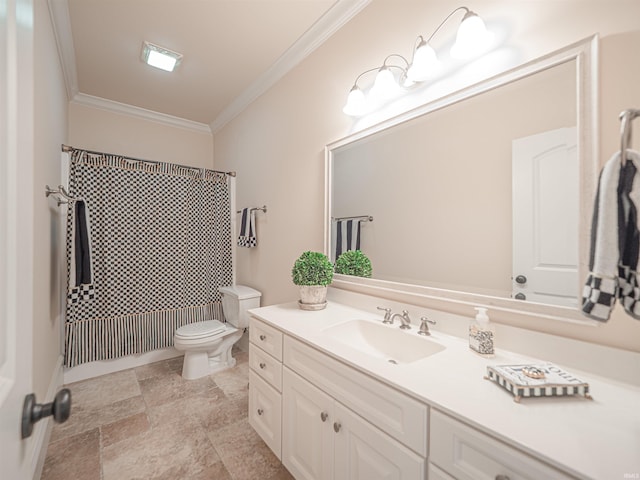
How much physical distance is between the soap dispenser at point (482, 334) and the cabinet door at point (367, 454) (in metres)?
0.44

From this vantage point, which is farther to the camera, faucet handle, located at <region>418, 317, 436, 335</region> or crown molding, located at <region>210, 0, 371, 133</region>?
crown molding, located at <region>210, 0, 371, 133</region>

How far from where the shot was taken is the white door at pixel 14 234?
439 millimetres

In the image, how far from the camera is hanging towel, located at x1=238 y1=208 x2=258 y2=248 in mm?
2646

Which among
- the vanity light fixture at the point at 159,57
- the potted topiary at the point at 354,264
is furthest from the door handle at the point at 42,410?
the vanity light fixture at the point at 159,57

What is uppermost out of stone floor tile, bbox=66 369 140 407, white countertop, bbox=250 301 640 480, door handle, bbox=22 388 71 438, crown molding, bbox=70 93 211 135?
crown molding, bbox=70 93 211 135

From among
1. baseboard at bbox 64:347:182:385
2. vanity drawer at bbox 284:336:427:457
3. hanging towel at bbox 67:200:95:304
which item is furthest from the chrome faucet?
baseboard at bbox 64:347:182:385

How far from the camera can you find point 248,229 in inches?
105

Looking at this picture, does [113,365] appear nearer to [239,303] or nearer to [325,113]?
[239,303]

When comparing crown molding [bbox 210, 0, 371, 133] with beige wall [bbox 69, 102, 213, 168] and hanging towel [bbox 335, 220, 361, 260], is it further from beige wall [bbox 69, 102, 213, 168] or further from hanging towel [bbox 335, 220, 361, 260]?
hanging towel [bbox 335, 220, 361, 260]

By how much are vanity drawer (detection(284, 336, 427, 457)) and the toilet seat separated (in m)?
1.38

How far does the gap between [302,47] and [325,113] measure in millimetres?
Answer: 577

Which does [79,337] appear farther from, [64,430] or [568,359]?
[568,359]

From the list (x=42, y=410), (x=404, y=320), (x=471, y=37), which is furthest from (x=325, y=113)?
(x=42, y=410)

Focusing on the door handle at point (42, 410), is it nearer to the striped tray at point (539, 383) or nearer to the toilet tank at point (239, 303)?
the striped tray at point (539, 383)
